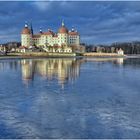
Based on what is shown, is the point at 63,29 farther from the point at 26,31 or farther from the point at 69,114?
the point at 69,114

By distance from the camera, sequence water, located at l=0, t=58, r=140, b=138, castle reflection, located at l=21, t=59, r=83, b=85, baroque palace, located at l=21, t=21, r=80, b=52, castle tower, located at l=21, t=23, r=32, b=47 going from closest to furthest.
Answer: water, located at l=0, t=58, r=140, b=138 → castle reflection, located at l=21, t=59, r=83, b=85 → baroque palace, located at l=21, t=21, r=80, b=52 → castle tower, located at l=21, t=23, r=32, b=47

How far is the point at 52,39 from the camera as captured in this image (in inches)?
3132

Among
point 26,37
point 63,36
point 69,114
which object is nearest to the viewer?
point 69,114

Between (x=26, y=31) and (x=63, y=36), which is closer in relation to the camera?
(x=63, y=36)

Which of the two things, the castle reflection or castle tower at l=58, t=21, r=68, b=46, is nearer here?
the castle reflection

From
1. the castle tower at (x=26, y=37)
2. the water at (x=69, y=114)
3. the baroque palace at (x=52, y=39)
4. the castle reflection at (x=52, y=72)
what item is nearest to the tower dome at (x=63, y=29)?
the baroque palace at (x=52, y=39)

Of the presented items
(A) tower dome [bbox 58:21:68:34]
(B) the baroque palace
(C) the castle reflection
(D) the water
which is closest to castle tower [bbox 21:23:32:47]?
(B) the baroque palace

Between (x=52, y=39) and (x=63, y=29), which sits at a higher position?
(x=63, y=29)

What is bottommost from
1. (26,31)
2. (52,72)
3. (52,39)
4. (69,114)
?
(52,72)

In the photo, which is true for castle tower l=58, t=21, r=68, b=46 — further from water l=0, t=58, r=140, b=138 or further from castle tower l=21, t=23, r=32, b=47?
water l=0, t=58, r=140, b=138

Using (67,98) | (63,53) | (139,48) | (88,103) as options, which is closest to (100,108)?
(88,103)

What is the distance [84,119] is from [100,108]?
1198 millimetres

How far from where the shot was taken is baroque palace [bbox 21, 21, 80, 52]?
76188 millimetres

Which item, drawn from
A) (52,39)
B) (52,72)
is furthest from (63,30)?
(52,72)
